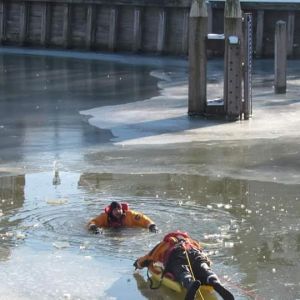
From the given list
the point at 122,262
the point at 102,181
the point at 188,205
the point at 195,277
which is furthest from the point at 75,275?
the point at 102,181

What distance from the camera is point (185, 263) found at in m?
7.39

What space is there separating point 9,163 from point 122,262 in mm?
4704

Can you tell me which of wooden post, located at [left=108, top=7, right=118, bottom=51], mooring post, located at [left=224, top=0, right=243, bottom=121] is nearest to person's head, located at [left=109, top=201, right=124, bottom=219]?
mooring post, located at [left=224, top=0, right=243, bottom=121]

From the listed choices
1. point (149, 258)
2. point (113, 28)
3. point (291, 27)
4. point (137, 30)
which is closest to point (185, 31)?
point (137, 30)

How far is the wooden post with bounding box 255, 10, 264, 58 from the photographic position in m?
27.2

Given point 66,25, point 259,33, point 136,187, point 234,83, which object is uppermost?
point 66,25

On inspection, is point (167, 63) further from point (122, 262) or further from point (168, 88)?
point (122, 262)

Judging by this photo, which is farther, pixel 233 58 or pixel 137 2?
pixel 137 2

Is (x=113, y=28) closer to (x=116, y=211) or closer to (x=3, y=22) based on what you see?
(x=3, y=22)

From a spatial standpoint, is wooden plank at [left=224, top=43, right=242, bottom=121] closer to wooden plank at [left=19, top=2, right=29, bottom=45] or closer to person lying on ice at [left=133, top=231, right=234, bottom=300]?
person lying on ice at [left=133, top=231, right=234, bottom=300]

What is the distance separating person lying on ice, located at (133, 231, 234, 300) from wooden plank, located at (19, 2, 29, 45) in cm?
2476

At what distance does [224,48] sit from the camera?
1581 centimetres

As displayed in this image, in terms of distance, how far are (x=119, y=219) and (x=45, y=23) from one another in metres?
22.8

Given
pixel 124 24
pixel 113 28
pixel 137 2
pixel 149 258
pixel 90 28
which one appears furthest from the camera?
pixel 90 28
